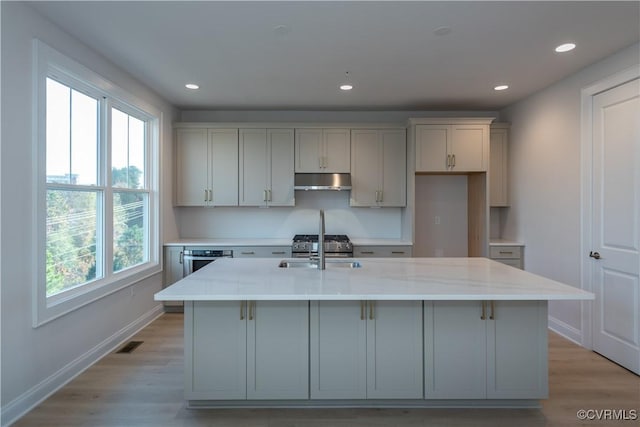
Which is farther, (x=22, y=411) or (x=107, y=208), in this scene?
(x=107, y=208)

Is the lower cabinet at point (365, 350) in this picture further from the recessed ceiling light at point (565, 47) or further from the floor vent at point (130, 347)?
the recessed ceiling light at point (565, 47)

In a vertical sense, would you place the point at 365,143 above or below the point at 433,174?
above

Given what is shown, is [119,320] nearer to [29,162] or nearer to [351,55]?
[29,162]

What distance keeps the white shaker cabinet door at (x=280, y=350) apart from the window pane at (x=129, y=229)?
6.64 feet

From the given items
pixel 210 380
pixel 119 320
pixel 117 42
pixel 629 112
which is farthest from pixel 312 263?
pixel 629 112

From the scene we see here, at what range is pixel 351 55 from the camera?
306 centimetres

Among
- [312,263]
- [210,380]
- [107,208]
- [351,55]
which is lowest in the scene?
[210,380]

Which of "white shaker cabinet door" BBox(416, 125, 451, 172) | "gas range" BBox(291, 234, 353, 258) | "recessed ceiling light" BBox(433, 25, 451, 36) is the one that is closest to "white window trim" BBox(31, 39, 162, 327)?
"gas range" BBox(291, 234, 353, 258)

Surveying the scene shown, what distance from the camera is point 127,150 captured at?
12.2 ft

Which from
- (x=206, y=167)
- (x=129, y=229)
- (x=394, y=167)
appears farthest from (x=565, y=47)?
(x=129, y=229)

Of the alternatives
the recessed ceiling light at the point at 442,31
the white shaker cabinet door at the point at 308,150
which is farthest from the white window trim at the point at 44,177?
the recessed ceiling light at the point at 442,31

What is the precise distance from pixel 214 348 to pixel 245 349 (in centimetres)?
19

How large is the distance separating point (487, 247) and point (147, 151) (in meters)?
4.15

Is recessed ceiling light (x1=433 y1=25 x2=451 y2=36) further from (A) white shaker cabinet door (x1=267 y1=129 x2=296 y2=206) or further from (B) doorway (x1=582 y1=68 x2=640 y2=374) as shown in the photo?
(A) white shaker cabinet door (x1=267 y1=129 x2=296 y2=206)
